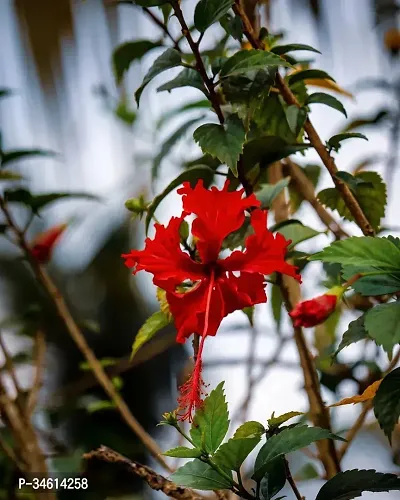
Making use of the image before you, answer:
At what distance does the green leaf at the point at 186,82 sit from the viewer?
45 cm

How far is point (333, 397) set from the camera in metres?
0.76

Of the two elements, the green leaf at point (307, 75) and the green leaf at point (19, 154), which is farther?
the green leaf at point (19, 154)

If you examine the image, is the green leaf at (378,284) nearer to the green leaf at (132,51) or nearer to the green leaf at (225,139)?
the green leaf at (225,139)

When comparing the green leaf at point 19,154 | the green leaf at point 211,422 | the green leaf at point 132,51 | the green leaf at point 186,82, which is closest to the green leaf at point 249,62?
the green leaf at point 186,82

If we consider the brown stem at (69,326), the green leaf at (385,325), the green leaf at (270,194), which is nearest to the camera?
the green leaf at (385,325)

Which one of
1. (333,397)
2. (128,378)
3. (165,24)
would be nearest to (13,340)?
(128,378)

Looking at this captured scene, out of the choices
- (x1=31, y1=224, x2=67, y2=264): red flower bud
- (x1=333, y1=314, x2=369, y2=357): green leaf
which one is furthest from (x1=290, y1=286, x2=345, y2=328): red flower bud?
(x1=31, y1=224, x2=67, y2=264): red flower bud

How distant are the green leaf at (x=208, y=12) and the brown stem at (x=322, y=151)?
3 centimetres

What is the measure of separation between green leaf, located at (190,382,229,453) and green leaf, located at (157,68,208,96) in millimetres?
223

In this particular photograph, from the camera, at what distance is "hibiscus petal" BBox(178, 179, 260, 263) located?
0.39 meters

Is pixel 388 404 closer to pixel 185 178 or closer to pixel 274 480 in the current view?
pixel 274 480

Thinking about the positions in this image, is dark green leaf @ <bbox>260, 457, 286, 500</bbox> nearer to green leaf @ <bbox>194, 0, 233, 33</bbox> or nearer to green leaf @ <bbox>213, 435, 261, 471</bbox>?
green leaf @ <bbox>213, 435, 261, 471</bbox>

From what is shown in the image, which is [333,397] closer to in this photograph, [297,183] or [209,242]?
[297,183]

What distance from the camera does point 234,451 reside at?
0.35 meters
